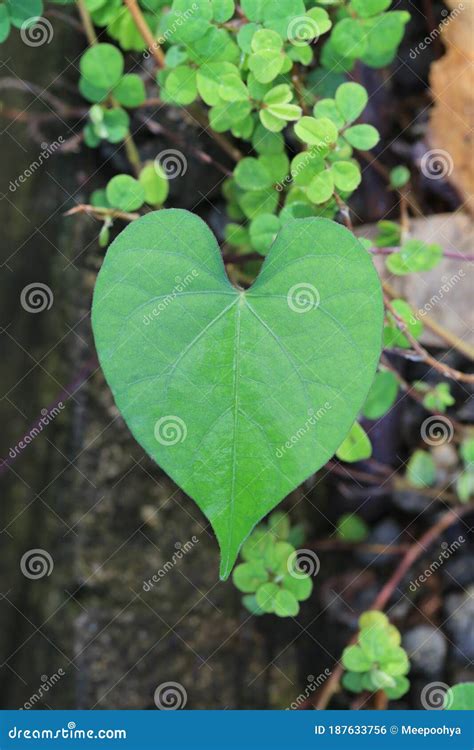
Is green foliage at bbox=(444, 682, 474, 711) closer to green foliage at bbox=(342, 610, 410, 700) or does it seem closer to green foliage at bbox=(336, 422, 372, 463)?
green foliage at bbox=(342, 610, 410, 700)

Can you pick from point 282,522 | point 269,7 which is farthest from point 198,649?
point 269,7

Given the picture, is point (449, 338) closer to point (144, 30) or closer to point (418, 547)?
point (418, 547)

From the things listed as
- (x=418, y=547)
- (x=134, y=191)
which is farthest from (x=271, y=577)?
(x=134, y=191)

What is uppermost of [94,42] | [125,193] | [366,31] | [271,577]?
[366,31]

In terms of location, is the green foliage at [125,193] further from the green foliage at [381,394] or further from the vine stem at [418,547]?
the vine stem at [418,547]

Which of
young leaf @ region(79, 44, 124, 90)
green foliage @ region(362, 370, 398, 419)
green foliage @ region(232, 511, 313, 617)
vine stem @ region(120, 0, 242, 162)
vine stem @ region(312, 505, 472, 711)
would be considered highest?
vine stem @ region(120, 0, 242, 162)

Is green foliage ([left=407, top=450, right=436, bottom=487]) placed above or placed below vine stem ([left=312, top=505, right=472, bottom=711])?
above

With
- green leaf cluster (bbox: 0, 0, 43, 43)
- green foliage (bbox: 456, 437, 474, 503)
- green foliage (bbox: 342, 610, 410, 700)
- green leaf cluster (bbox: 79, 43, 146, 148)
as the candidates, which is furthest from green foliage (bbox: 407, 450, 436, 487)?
green leaf cluster (bbox: 0, 0, 43, 43)
